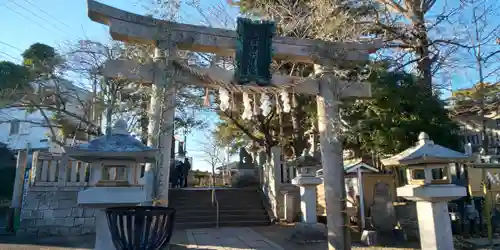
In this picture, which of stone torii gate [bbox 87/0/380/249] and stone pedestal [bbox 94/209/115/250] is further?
stone torii gate [bbox 87/0/380/249]

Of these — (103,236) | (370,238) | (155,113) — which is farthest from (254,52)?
(370,238)

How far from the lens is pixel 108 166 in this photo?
4836 millimetres

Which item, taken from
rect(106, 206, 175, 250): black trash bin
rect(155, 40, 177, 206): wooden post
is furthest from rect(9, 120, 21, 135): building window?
rect(106, 206, 175, 250): black trash bin

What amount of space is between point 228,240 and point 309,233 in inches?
76.9

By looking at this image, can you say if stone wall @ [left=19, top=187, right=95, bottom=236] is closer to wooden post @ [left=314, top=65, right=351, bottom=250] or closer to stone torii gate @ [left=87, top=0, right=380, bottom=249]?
stone torii gate @ [left=87, top=0, right=380, bottom=249]

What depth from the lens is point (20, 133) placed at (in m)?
22.2

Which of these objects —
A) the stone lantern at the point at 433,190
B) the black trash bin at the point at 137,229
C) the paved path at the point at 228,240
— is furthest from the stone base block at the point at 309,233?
the black trash bin at the point at 137,229

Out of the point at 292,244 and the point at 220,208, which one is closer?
the point at 292,244

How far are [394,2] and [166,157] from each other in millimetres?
10418

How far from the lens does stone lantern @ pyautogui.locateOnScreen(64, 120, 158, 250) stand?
4352 mm

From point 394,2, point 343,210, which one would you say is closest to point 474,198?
point 343,210

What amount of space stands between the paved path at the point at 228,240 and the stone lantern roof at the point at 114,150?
10.4 ft

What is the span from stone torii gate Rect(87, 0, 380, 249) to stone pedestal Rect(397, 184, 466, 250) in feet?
4.56

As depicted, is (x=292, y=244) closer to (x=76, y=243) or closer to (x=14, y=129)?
(x=76, y=243)
